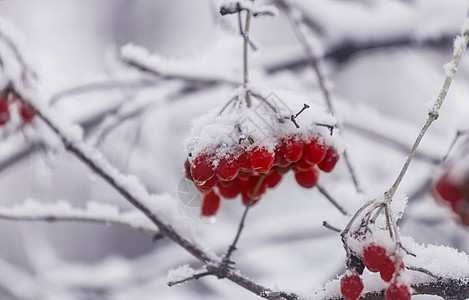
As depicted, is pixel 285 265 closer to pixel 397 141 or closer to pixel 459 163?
pixel 397 141

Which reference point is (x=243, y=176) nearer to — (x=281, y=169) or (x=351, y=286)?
(x=281, y=169)

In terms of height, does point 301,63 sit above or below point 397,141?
above

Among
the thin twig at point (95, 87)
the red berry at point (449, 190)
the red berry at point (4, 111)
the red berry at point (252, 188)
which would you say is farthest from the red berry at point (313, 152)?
the red berry at point (4, 111)

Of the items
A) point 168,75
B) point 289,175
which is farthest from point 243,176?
point 289,175

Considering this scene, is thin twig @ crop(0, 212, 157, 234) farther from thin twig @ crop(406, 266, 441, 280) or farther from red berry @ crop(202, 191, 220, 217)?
thin twig @ crop(406, 266, 441, 280)

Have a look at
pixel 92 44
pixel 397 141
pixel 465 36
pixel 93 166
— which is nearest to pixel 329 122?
pixel 465 36
